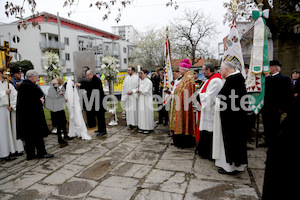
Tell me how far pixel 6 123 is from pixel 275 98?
6.47 metres

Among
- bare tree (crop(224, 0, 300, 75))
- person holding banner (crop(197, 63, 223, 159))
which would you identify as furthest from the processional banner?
bare tree (crop(224, 0, 300, 75))

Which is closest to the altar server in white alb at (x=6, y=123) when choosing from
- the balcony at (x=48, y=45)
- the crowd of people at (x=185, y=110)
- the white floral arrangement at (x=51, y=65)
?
the crowd of people at (x=185, y=110)

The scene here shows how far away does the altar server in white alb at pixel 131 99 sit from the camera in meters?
7.05

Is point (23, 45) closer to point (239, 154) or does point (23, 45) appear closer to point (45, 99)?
point (45, 99)

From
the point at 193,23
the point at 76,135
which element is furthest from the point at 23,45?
the point at 76,135

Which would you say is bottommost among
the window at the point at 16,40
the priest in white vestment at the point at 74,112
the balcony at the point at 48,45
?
the priest in white vestment at the point at 74,112

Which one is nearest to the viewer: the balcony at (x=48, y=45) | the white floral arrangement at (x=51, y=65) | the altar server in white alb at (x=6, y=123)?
the altar server in white alb at (x=6, y=123)

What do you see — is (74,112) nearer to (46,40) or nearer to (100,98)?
(100,98)

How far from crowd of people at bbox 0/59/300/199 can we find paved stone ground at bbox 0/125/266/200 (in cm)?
31

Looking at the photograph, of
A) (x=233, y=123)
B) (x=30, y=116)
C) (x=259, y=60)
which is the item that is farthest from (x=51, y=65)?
(x=259, y=60)

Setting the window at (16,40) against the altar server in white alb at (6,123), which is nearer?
the altar server in white alb at (6,123)

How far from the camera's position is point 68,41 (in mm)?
37438

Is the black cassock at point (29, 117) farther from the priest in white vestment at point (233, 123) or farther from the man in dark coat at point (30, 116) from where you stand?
the priest in white vestment at point (233, 123)

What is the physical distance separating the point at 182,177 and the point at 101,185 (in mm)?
1384
